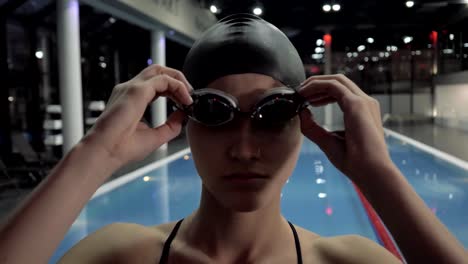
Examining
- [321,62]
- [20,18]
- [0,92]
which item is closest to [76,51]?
[0,92]

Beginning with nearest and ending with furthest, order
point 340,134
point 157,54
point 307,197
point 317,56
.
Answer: point 340,134 < point 307,197 < point 157,54 < point 317,56

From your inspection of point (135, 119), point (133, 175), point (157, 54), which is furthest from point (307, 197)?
point (157, 54)

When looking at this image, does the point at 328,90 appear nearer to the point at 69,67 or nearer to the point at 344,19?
the point at 69,67

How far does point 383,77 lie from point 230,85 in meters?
22.2

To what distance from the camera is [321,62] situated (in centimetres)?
2164

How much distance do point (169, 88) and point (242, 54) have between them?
0.63 feet

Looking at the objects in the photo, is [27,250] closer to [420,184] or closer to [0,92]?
[420,184]

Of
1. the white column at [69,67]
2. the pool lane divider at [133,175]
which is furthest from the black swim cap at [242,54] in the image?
the white column at [69,67]

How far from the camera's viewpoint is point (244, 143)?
1.00 meters

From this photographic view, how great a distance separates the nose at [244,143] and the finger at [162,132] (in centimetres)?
18

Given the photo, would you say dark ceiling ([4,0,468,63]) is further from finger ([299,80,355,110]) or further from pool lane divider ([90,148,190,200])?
finger ([299,80,355,110])

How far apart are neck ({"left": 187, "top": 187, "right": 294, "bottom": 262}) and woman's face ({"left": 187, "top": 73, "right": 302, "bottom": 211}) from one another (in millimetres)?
110

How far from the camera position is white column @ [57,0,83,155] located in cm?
709

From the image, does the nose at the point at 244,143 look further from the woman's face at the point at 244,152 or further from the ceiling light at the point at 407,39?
the ceiling light at the point at 407,39
